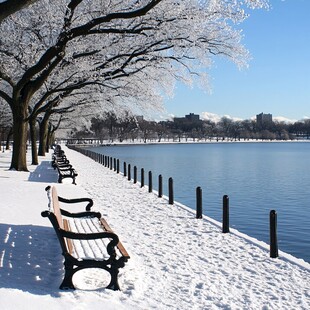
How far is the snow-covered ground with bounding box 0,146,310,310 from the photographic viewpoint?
19.4 ft

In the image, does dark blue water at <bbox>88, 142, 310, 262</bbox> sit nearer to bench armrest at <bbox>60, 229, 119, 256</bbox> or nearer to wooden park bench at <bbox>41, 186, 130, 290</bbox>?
wooden park bench at <bbox>41, 186, 130, 290</bbox>

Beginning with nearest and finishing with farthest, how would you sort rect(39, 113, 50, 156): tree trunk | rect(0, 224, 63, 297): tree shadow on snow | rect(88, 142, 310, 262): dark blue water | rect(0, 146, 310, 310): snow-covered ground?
rect(0, 146, 310, 310): snow-covered ground → rect(0, 224, 63, 297): tree shadow on snow → rect(88, 142, 310, 262): dark blue water → rect(39, 113, 50, 156): tree trunk

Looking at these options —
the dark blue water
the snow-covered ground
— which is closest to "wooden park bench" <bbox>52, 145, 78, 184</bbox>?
the dark blue water

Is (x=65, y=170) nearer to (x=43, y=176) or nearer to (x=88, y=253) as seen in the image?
(x=43, y=176)

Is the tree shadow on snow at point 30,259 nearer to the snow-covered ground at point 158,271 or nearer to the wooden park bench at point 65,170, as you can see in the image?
the snow-covered ground at point 158,271

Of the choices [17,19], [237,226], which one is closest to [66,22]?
[17,19]

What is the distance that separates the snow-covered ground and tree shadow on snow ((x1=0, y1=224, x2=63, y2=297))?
0.04ft

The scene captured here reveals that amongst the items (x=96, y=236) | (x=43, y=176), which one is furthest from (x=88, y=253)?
(x=43, y=176)

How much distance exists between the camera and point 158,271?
24.7 feet

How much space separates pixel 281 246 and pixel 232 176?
20751 millimetres

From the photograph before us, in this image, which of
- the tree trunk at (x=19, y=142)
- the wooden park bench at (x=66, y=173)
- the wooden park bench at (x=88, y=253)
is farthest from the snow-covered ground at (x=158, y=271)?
the tree trunk at (x=19, y=142)

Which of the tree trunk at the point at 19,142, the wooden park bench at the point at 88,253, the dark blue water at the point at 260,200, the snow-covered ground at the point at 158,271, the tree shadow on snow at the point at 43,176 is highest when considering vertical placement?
the tree trunk at the point at 19,142

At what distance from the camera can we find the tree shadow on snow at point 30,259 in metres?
6.09

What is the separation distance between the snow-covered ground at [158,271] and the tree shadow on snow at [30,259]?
0.5 inches
